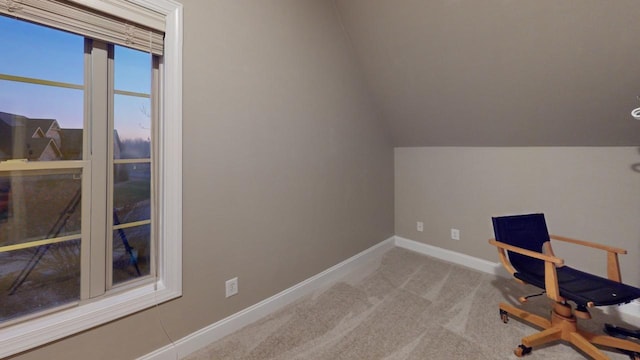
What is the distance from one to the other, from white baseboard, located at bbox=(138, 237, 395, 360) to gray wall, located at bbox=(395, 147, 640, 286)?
1.06 meters

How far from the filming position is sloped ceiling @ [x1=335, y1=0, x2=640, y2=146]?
66.2 inches

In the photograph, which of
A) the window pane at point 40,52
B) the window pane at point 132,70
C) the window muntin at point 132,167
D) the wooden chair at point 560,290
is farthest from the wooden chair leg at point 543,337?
the window pane at point 40,52

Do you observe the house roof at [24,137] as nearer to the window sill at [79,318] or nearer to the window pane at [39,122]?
the window pane at [39,122]

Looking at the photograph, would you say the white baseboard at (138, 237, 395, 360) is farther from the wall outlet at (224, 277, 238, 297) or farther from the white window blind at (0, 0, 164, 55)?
the white window blind at (0, 0, 164, 55)

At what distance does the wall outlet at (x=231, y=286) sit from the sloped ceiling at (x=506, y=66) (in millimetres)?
2363

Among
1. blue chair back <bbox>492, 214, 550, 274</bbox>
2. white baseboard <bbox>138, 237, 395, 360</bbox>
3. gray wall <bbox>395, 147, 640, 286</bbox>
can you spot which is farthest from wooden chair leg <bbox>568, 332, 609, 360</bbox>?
white baseboard <bbox>138, 237, 395, 360</bbox>

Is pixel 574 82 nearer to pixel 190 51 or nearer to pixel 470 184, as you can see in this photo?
pixel 470 184

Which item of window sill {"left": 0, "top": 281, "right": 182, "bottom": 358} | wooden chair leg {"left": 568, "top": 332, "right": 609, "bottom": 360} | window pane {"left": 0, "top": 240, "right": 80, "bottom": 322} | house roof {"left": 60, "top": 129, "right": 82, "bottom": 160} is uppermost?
house roof {"left": 60, "top": 129, "right": 82, "bottom": 160}

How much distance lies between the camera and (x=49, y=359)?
1.22 m

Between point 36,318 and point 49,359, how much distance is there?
0.65 ft

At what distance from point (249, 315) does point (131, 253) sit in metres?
0.90

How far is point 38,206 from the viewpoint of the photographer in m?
1.27

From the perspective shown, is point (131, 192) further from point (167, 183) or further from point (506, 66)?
point (506, 66)

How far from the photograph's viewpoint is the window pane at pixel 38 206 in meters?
1.20
